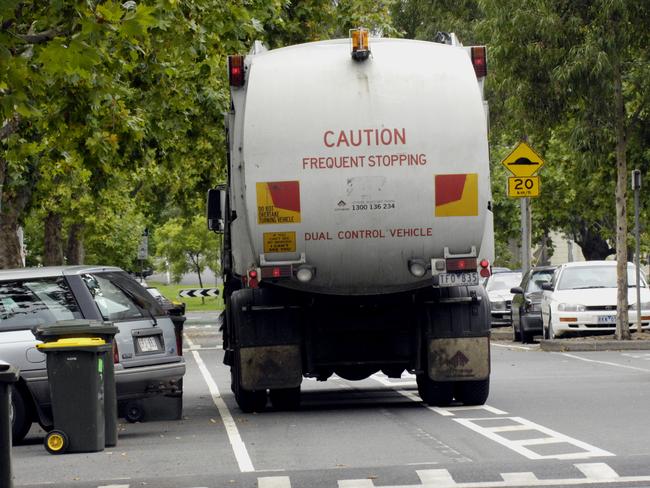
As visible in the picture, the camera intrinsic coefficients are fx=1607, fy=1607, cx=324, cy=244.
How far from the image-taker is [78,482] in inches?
445

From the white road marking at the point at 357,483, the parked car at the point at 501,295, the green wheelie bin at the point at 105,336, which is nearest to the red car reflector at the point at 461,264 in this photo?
the green wheelie bin at the point at 105,336

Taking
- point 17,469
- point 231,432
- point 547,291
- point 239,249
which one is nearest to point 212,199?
point 239,249

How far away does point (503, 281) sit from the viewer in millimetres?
41062

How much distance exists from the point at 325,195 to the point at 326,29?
17626 mm

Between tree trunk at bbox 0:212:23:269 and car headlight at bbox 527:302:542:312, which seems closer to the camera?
car headlight at bbox 527:302:542:312

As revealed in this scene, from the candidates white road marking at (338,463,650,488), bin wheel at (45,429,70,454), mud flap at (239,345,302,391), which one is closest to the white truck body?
mud flap at (239,345,302,391)

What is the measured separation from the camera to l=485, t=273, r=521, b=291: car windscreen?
40281mm

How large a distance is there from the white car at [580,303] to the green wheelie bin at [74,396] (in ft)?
52.0

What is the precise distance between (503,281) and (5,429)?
3259 centimetres

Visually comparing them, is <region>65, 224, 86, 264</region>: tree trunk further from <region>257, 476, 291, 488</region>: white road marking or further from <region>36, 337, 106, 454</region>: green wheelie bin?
<region>257, 476, 291, 488</region>: white road marking

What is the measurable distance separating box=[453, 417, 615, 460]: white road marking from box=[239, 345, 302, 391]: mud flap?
74.2 inches

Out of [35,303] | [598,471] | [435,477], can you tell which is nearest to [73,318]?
[35,303]

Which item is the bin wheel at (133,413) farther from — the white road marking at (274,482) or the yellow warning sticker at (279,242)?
A: the white road marking at (274,482)

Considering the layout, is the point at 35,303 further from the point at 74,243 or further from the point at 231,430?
the point at 74,243
